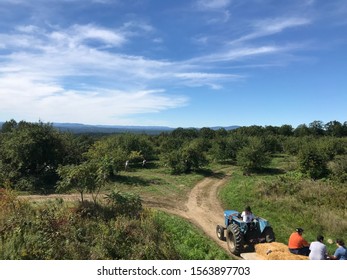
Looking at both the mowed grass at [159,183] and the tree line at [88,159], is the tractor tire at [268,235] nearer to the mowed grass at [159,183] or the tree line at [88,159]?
the tree line at [88,159]

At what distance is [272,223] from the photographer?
15477 millimetres

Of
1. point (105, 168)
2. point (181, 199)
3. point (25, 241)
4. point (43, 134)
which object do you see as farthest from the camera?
point (43, 134)

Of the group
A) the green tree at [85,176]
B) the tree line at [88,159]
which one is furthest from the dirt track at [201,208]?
the green tree at [85,176]

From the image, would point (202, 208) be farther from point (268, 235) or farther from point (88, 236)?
point (88, 236)

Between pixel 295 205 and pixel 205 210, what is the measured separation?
510cm

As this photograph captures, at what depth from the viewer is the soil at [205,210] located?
34.2 ft

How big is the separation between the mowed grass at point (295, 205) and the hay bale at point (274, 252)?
2.98m

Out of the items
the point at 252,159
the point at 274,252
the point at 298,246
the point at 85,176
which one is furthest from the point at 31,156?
the point at 252,159

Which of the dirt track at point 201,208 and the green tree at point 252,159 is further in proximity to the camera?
the green tree at point 252,159

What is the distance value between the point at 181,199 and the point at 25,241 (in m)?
12.7

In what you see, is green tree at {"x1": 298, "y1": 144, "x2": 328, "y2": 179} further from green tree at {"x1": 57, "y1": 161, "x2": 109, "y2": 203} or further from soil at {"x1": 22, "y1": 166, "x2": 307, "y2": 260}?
green tree at {"x1": 57, "y1": 161, "x2": 109, "y2": 203}

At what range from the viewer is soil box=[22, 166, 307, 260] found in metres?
10.4
